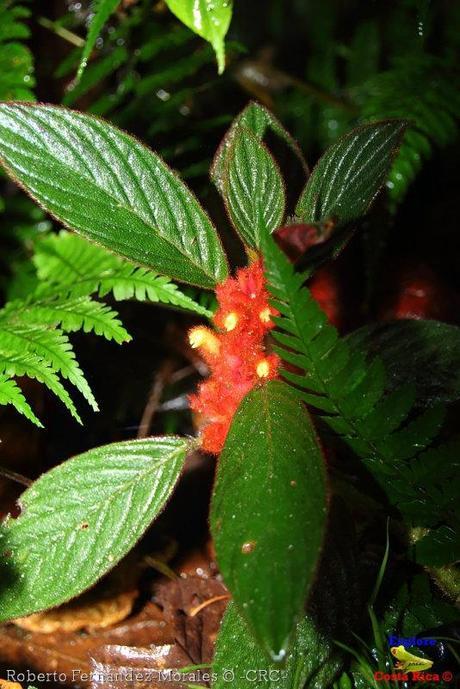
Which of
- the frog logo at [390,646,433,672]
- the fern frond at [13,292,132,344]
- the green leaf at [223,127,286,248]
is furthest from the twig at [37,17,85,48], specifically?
the frog logo at [390,646,433,672]

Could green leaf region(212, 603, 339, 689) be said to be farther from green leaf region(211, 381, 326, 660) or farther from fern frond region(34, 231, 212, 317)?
fern frond region(34, 231, 212, 317)

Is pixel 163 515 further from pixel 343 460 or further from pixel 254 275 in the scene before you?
pixel 254 275

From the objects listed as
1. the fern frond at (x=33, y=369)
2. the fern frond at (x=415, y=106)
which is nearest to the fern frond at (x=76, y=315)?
the fern frond at (x=33, y=369)

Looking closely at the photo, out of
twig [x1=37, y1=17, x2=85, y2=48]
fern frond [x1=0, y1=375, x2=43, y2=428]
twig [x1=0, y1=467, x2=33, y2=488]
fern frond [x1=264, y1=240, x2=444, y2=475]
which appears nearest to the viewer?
fern frond [x1=264, y1=240, x2=444, y2=475]

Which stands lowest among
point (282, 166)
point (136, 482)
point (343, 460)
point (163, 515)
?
point (163, 515)

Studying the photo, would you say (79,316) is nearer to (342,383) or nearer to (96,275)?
(96,275)

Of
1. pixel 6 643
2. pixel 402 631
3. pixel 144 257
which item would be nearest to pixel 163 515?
pixel 6 643

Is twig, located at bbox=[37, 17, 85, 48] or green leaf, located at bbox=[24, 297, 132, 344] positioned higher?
twig, located at bbox=[37, 17, 85, 48]
